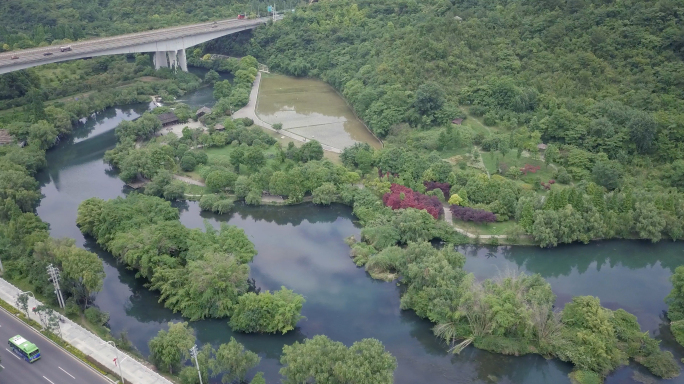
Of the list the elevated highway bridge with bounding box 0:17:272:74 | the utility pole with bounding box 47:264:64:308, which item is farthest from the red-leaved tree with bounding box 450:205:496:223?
the elevated highway bridge with bounding box 0:17:272:74

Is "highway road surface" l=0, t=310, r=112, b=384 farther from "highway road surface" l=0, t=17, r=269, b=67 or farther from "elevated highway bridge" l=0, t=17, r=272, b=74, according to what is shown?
"highway road surface" l=0, t=17, r=269, b=67

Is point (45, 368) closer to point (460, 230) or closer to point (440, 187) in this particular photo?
point (460, 230)

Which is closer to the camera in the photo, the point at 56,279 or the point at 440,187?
the point at 56,279

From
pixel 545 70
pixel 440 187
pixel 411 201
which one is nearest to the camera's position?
pixel 411 201

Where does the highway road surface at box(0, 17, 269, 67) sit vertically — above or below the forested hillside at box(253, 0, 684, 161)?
below

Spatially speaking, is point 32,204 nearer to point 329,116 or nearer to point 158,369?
point 158,369

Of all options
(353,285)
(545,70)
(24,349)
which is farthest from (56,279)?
(545,70)

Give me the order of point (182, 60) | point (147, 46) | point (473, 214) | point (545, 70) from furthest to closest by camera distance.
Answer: point (182, 60) → point (147, 46) → point (545, 70) → point (473, 214)
